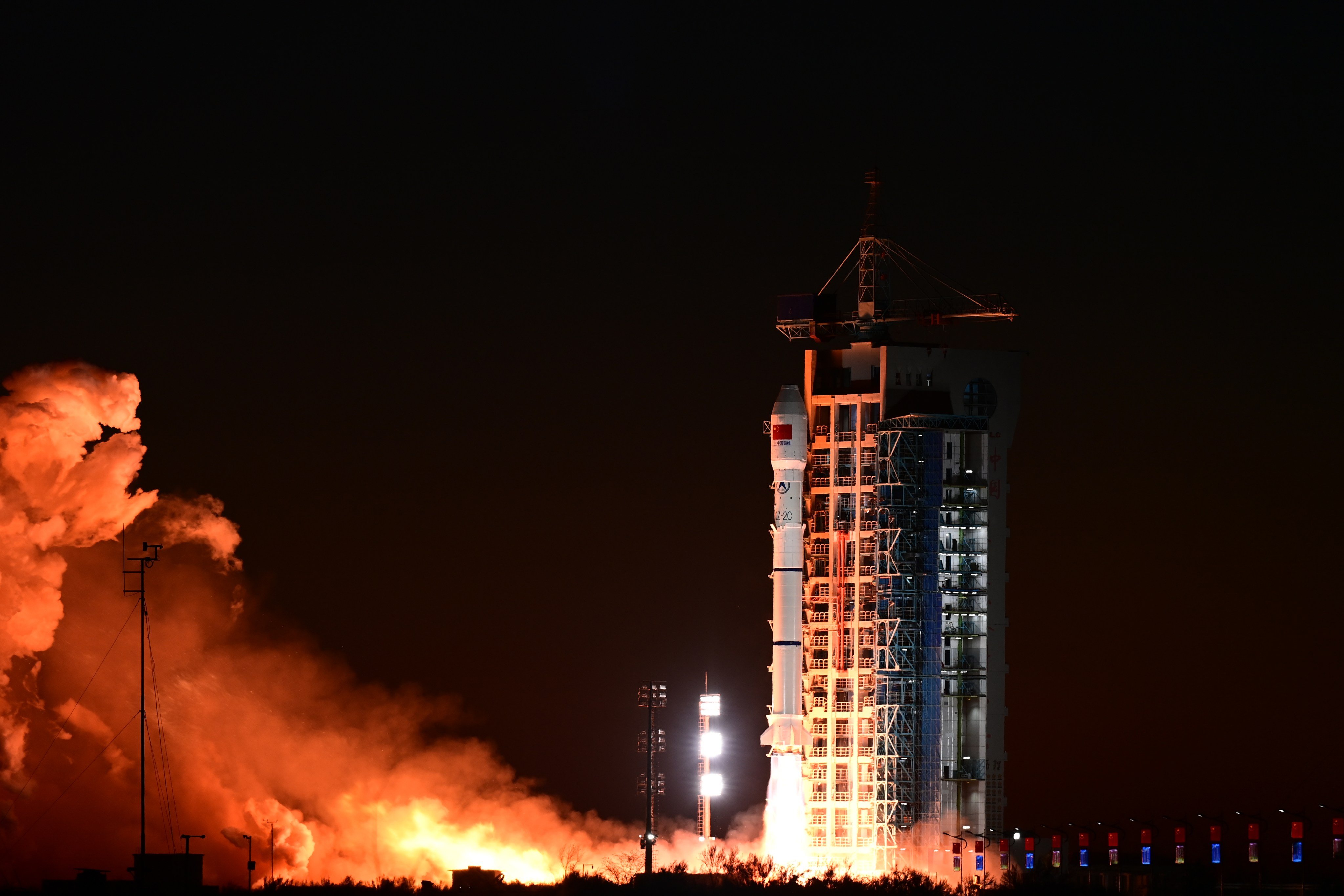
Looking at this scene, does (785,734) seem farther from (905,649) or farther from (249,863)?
(249,863)

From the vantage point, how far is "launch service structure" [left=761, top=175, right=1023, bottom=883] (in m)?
119

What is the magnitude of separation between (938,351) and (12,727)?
44311 mm

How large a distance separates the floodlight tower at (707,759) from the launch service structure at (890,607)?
501cm

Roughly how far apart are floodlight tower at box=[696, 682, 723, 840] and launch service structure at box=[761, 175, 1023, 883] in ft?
16.5

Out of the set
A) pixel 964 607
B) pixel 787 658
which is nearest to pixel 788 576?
pixel 787 658

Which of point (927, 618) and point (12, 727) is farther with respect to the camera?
point (927, 618)

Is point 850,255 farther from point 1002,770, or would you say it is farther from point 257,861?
point 257,861

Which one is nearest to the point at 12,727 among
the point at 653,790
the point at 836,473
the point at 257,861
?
the point at 257,861

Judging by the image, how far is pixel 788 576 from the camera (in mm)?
118375

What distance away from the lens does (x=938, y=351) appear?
123500mm

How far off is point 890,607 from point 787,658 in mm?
5210

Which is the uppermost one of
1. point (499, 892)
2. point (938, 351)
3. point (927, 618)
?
point (938, 351)

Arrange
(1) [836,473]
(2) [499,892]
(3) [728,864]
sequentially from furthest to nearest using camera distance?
1. (1) [836,473]
2. (3) [728,864]
3. (2) [499,892]

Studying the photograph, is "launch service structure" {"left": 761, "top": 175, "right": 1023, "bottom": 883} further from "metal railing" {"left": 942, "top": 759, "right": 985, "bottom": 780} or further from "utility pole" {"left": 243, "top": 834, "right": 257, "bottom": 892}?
"utility pole" {"left": 243, "top": 834, "right": 257, "bottom": 892}
